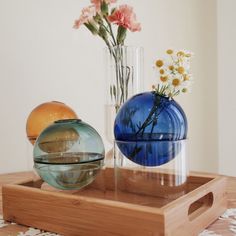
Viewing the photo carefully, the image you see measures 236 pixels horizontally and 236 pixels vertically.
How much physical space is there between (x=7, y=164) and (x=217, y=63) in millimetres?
1599

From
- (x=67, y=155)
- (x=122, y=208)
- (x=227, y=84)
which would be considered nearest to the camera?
(x=122, y=208)

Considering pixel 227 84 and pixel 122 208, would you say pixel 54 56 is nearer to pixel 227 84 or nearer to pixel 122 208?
pixel 122 208


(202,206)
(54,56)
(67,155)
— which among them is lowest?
(202,206)

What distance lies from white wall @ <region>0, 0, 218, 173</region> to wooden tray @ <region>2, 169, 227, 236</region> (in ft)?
0.90

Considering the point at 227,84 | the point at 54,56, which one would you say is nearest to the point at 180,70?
the point at 54,56

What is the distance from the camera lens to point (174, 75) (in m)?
0.79

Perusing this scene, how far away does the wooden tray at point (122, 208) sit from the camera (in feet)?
1.99

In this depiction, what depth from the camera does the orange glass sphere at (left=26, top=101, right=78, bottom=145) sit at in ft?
3.12

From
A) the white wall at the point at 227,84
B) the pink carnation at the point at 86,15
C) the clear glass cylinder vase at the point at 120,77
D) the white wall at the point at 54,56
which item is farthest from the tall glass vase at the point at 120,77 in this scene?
the white wall at the point at 227,84

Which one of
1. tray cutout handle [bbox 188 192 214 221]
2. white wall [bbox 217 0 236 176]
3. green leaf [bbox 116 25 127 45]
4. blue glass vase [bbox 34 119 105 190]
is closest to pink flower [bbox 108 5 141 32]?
green leaf [bbox 116 25 127 45]

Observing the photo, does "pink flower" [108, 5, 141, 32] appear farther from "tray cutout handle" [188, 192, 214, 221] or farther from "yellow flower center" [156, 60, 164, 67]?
"tray cutout handle" [188, 192, 214, 221]

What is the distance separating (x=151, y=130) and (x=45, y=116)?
36 centimetres

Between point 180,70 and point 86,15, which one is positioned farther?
point 86,15

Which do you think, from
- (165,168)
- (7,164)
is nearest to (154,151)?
(165,168)
